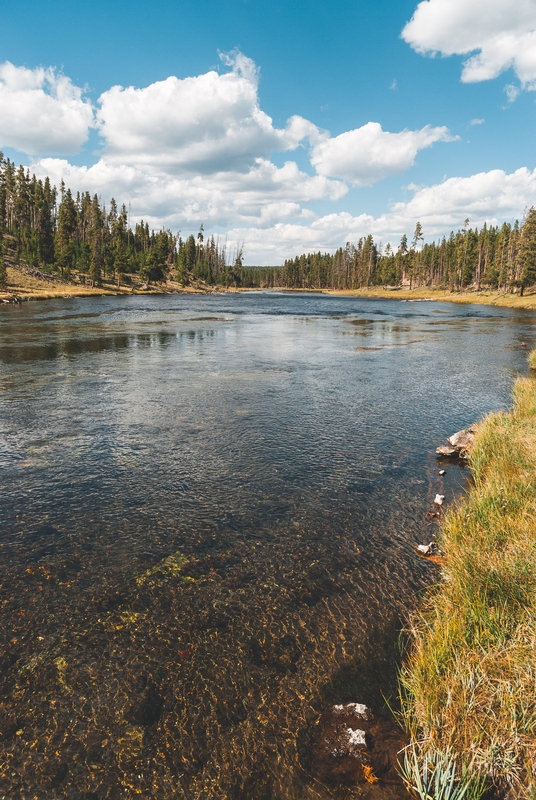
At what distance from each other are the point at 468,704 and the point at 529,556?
3.01 metres

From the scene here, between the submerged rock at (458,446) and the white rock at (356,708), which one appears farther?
the submerged rock at (458,446)

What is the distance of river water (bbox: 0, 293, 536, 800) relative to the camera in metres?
5.25

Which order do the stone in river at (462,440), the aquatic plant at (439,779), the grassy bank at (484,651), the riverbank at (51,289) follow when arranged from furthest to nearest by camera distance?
1. the riverbank at (51,289)
2. the stone in river at (462,440)
3. the grassy bank at (484,651)
4. the aquatic plant at (439,779)

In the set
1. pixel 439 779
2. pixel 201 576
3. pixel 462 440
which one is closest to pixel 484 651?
pixel 439 779

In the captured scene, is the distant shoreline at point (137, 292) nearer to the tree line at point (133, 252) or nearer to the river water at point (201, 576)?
the tree line at point (133, 252)

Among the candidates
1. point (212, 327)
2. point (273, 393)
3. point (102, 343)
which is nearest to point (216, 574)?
point (273, 393)

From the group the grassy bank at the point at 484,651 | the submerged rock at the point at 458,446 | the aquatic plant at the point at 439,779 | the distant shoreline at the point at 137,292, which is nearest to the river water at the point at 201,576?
the aquatic plant at the point at 439,779

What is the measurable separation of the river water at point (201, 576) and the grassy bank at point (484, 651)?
29.1 inches

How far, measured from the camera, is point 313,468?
13.1 m

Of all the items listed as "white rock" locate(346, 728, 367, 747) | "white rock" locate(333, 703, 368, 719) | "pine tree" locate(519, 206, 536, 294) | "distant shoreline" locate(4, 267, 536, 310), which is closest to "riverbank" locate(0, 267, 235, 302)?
"distant shoreline" locate(4, 267, 536, 310)

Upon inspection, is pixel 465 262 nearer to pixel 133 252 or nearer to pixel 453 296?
pixel 453 296

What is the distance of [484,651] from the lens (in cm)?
529

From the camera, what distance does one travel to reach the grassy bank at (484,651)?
4387 mm

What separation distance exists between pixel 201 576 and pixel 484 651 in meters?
4.94
